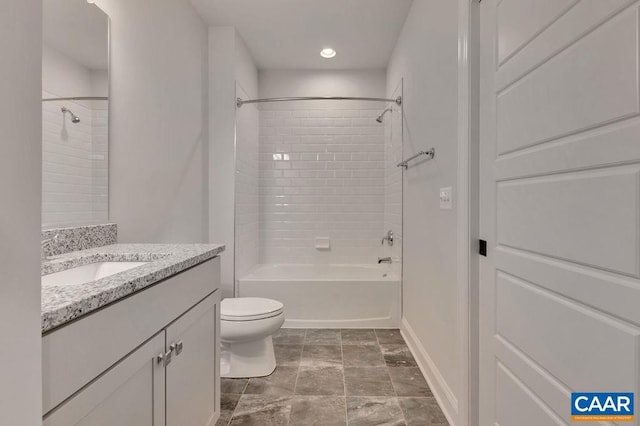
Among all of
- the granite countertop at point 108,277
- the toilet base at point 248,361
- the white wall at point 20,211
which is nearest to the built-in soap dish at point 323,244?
the toilet base at point 248,361

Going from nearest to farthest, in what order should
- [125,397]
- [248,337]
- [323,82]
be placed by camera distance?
[125,397]
[248,337]
[323,82]

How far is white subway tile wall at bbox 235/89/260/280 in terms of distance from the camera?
9.58ft

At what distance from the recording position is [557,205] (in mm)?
922

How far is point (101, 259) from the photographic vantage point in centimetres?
139

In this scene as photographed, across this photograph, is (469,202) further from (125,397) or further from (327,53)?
(327,53)

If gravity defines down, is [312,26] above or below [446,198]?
above

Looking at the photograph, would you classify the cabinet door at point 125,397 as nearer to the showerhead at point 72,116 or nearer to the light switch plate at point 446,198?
the showerhead at point 72,116

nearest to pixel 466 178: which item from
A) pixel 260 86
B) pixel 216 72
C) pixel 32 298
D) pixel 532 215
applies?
pixel 532 215

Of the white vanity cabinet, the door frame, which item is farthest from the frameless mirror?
the door frame

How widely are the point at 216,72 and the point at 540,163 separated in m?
2.56

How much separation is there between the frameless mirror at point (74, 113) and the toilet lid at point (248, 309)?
0.89 m

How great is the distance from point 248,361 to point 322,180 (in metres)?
2.12

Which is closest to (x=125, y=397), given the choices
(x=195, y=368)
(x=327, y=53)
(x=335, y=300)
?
(x=195, y=368)

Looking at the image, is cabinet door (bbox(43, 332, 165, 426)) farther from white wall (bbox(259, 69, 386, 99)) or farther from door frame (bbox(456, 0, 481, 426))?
white wall (bbox(259, 69, 386, 99))
